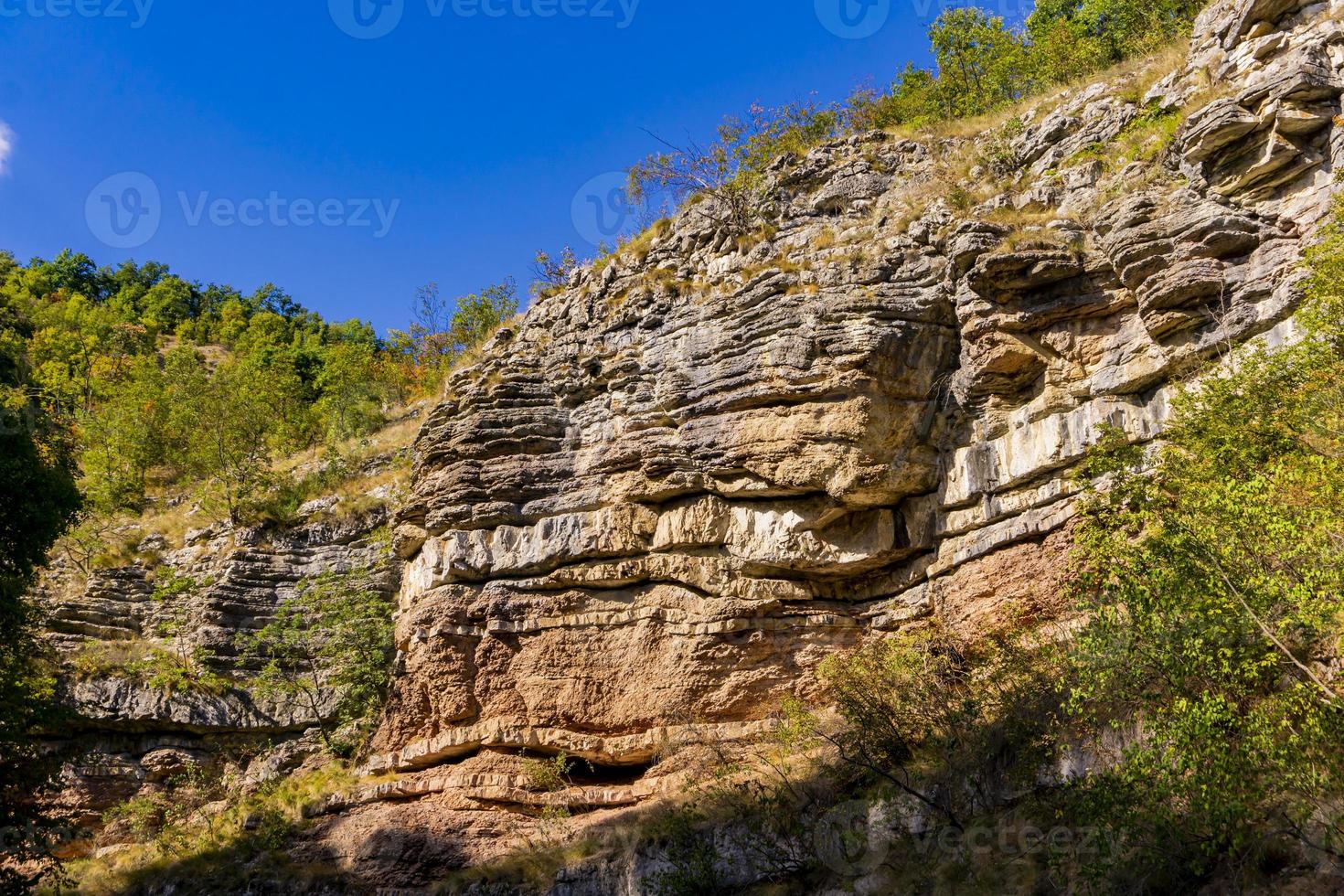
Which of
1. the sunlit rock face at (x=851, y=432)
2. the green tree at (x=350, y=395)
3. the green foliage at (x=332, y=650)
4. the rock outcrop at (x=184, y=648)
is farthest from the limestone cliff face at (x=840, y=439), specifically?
the green tree at (x=350, y=395)

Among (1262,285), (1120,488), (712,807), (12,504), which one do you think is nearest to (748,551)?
(712,807)

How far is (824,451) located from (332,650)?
13472mm

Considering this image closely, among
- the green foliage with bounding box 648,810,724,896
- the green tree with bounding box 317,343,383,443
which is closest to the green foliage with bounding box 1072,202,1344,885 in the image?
the green foliage with bounding box 648,810,724,896

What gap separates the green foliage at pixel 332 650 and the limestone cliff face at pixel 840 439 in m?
2.47

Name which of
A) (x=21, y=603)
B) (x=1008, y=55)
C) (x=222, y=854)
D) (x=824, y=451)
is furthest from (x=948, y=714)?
(x=1008, y=55)

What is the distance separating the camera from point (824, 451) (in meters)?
18.1

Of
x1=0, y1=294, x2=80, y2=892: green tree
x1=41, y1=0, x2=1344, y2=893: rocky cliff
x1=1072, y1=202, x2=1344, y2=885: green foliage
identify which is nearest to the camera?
x1=1072, y1=202, x2=1344, y2=885: green foliage

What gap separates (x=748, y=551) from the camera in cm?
1877

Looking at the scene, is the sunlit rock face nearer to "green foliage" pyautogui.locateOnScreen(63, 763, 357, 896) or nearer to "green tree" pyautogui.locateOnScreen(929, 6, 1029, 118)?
"green foliage" pyautogui.locateOnScreen(63, 763, 357, 896)

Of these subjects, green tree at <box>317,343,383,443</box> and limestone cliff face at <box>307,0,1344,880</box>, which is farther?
green tree at <box>317,343,383,443</box>

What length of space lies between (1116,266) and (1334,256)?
5356 mm

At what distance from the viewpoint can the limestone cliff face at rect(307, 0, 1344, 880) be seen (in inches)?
650

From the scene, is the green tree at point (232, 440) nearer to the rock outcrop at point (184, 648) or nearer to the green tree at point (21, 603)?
the rock outcrop at point (184, 648)

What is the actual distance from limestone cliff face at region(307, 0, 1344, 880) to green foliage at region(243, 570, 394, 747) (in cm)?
247
